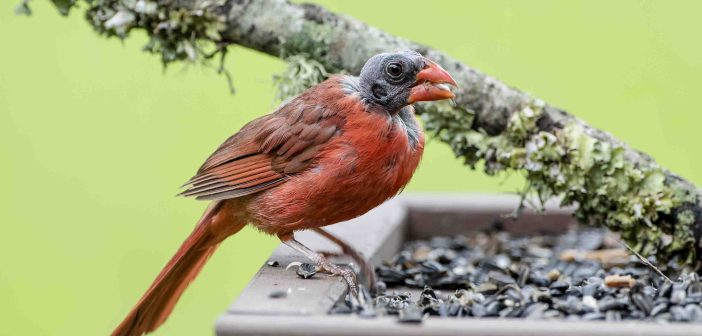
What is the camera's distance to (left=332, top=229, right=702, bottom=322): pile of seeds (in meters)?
3.32

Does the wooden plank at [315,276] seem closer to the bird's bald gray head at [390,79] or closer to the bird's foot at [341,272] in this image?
the bird's foot at [341,272]

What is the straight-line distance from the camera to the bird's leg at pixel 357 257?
4.19 meters

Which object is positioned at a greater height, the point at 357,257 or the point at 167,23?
the point at 167,23

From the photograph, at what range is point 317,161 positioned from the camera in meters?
3.81

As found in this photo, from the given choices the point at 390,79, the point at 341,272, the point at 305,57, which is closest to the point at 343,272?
the point at 341,272

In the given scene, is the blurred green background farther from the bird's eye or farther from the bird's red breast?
the bird's eye

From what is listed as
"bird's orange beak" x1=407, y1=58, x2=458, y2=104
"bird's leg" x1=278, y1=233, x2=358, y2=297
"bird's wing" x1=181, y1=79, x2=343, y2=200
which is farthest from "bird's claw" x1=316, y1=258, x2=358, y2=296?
"bird's orange beak" x1=407, y1=58, x2=458, y2=104

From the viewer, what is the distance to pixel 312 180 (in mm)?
3812

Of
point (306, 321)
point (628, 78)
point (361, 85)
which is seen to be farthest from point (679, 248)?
point (628, 78)

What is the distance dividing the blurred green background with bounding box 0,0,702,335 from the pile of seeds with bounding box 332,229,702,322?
172 cm

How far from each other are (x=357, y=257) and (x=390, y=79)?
73 cm

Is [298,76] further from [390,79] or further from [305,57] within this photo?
[390,79]

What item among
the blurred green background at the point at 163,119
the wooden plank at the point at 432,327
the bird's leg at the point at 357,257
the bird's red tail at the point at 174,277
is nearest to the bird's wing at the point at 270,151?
the bird's red tail at the point at 174,277

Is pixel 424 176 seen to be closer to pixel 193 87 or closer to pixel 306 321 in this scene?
pixel 193 87
